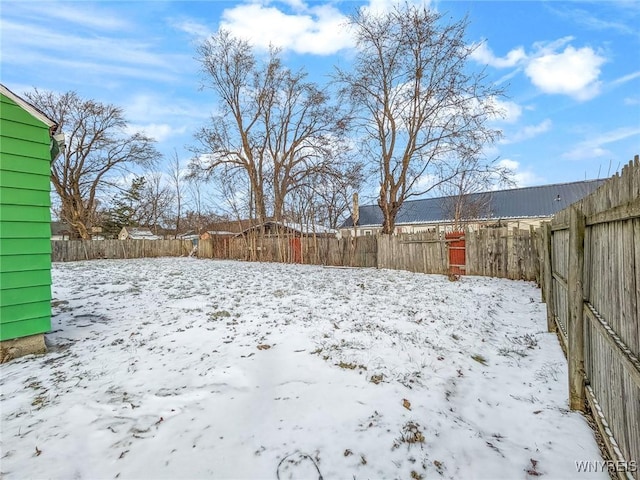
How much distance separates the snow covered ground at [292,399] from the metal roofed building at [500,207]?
1995 cm

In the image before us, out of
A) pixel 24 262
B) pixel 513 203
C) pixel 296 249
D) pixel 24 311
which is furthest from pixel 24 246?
pixel 513 203

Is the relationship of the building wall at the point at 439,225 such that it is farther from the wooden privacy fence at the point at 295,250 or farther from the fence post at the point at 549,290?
the fence post at the point at 549,290

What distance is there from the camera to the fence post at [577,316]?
2395 mm

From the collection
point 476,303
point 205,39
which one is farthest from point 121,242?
point 476,303

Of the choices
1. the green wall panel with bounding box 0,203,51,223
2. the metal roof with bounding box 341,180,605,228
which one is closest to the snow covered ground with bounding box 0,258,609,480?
the green wall panel with bounding box 0,203,51,223

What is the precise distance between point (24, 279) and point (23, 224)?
597mm

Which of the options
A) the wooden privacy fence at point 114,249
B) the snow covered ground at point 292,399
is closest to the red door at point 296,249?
the snow covered ground at point 292,399

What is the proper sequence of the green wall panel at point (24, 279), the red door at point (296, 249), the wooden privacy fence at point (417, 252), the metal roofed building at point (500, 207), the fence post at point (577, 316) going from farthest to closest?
the metal roofed building at point (500, 207), the red door at point (296, 249), the wooden privacy fence at point (417, 252), the green wall panel at point (24, 279), the fence post at point (577, 316)

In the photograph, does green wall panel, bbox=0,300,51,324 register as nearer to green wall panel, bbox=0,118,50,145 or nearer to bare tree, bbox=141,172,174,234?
green wall panel, bbox=0,118,50,145

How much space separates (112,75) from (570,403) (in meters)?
13.6

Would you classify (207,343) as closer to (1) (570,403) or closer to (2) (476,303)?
(1) (570,403)

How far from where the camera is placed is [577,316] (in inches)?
96.7

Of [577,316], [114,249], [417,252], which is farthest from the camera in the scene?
[114,249]

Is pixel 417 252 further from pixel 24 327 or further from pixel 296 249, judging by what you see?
pixel 24 327
